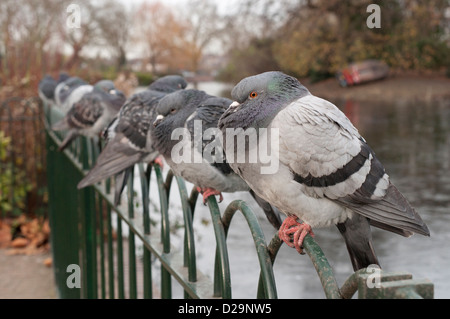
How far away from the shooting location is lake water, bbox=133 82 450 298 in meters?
4.89

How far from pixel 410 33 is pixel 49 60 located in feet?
44.1

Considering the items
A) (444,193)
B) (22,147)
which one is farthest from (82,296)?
(444,193)

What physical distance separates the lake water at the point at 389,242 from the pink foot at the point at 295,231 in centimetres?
29

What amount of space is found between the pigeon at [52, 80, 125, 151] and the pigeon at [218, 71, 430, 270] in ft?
7.12

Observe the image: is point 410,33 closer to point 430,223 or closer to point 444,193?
point 444,193

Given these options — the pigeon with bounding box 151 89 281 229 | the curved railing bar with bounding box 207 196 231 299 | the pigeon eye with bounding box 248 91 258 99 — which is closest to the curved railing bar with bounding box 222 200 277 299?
the curved railing bar with bounding box 207 196 231 299

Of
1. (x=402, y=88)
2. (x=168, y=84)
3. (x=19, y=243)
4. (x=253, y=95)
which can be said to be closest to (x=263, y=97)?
(x=253, y=95)

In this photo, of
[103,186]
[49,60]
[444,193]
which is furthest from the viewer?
[49,60]

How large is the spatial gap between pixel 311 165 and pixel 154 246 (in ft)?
1.98

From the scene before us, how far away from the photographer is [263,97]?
1577mm

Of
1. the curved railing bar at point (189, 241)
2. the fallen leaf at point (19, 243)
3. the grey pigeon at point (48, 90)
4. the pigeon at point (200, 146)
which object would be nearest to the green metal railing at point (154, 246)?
the curved railing bar at point (189, 241)

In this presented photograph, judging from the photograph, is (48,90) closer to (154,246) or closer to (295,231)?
(154,246)

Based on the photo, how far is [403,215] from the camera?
155 cm

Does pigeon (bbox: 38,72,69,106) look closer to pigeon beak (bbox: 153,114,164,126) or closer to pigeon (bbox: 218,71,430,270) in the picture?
pigeon beak (bbox: 153,114,164,126)
